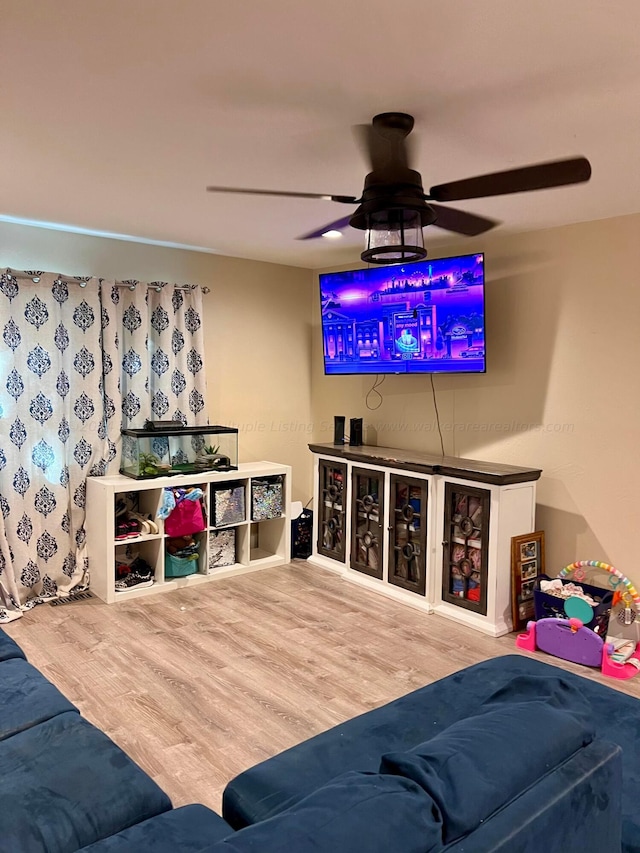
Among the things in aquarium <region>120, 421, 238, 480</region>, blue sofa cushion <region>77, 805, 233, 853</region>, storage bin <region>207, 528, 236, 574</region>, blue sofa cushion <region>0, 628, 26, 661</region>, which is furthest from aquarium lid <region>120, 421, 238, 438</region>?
blue sofa cushion <region>77, 805, 233, 853</region>

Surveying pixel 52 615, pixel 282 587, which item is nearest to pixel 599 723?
pixel 282 587

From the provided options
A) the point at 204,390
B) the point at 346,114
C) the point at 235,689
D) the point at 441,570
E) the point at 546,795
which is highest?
the point at 346,114

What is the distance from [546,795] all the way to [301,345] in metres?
4.73

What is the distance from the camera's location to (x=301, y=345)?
221 inches

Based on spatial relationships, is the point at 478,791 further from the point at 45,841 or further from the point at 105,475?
the point at 105,475

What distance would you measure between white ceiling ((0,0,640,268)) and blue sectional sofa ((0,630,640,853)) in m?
1.68

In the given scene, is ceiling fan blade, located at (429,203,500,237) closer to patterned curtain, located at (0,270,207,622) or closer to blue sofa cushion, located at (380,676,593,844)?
blue sofa cushion, located at (380,676,593,844)

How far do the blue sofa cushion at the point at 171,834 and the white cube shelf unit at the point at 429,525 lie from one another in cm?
256

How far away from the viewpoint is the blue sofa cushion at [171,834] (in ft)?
4.43

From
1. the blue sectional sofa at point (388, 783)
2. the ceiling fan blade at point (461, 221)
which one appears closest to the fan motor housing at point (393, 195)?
the ceiling fan blade at point (461, 221)

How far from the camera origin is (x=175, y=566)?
4.48 m

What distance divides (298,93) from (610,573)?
117 inches

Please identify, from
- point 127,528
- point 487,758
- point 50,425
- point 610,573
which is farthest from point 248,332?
point 487,758

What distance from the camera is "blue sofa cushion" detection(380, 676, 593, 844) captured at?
3.48 feet
